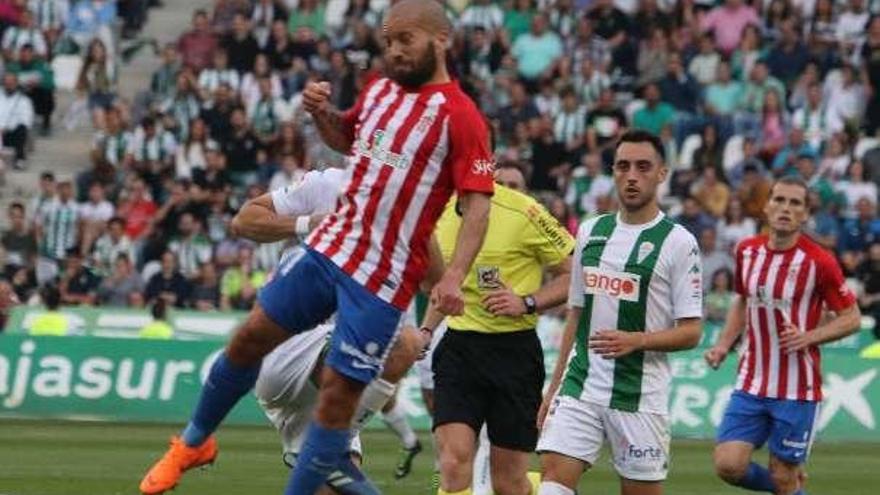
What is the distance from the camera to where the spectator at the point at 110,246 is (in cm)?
2909

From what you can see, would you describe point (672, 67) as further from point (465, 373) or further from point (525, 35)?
point (465, 373)

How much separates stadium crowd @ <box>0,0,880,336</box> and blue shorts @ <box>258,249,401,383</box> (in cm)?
1644

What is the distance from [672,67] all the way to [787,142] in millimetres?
2024

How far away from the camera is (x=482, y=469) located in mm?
14305

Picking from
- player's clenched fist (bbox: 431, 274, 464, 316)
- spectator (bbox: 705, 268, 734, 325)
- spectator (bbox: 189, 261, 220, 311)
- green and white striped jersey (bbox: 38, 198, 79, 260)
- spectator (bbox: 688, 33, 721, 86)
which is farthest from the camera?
spectator (bbox: 688, 33, 721, 86)

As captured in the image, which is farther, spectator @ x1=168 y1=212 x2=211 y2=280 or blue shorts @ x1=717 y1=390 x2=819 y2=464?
spectator @ x1=168 y1=212 x2=211 y2=280

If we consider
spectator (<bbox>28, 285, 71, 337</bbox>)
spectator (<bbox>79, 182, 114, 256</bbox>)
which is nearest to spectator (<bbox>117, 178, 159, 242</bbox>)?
spectator (<bbox>79, 182, 114, 256</bbox>)

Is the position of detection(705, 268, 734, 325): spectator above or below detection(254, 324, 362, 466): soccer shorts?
below

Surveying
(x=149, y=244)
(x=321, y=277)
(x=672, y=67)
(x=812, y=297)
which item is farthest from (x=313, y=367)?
(x=672, y=67)

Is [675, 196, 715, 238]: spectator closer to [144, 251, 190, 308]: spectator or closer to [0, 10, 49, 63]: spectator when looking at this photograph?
[144, 251, 190, 308]: spectator

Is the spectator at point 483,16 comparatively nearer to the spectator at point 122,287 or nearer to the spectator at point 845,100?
the spectator at point 845,100

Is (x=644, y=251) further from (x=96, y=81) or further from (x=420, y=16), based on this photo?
(x=96, y=81)

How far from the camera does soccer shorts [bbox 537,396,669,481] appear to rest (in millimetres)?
11680

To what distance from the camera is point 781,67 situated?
31.1 metres
